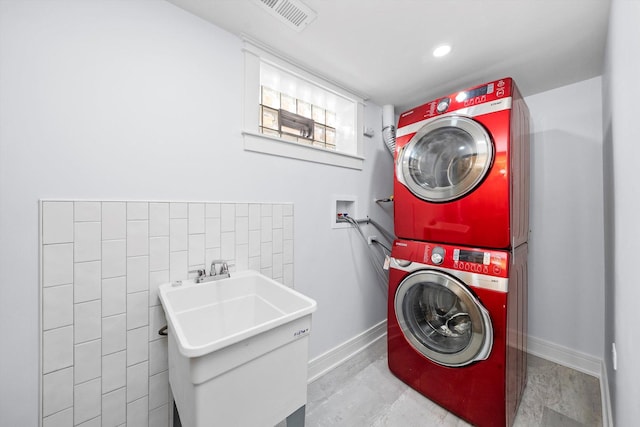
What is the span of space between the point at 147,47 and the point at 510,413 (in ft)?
8.55

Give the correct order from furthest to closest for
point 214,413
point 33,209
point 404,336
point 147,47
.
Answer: point 404,336
point 147,47
point 33,209
point 214,413

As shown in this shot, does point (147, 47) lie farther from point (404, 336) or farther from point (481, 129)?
point (404, 336)

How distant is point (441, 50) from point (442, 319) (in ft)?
5.55

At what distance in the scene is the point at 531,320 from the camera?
1.99 metres

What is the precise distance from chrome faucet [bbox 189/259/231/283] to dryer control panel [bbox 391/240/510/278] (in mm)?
1088

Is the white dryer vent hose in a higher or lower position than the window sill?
higher

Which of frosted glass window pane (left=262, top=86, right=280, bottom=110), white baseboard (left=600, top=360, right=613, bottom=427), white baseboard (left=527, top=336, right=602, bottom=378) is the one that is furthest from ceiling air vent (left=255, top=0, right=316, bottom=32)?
white baseboard (left=527, top=336, right=602, bottom=378)

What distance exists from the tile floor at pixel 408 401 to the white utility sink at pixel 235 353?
2.15ft

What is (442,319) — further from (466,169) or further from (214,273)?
(214,273)

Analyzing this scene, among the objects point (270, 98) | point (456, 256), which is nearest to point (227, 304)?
point (456, 256)

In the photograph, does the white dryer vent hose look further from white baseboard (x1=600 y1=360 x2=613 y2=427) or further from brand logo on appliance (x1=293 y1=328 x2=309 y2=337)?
white baseboard (x1=600 y1=360 x2=613 y2=427)

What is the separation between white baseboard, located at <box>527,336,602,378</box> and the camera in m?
1.73

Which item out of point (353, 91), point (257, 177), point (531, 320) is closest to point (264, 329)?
point (257, 177)

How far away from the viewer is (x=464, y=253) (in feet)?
4.40
